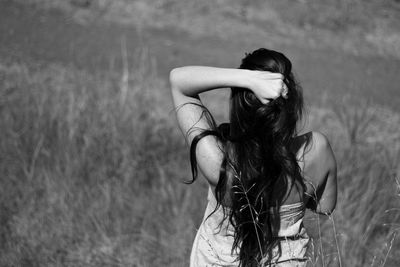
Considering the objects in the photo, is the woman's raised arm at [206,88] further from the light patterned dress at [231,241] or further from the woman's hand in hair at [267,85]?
the light patterned dress at [231,241]

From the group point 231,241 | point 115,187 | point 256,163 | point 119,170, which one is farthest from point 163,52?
point 256,163

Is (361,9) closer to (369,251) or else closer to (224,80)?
(369,251)

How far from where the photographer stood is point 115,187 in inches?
131

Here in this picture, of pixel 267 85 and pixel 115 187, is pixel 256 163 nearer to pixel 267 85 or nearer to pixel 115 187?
pixel 267 85

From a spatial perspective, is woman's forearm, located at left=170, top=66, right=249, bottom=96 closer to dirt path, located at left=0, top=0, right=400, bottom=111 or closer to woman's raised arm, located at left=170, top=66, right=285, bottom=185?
woman's raised arm, located at left=170, top=66, right=285, bottom=185

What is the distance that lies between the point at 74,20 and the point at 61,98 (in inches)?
157

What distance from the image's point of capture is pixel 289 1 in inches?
369

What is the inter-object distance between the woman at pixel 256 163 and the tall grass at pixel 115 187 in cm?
95

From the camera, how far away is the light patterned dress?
164 centimetres

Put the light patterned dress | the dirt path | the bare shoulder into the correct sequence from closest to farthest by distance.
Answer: the bare shoulder → the light patterned dress → the dirt path

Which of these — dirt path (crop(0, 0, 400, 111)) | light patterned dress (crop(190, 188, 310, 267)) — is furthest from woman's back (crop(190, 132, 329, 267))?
dirt path (crop(0, 0, 400, 111))

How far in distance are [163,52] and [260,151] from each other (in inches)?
230


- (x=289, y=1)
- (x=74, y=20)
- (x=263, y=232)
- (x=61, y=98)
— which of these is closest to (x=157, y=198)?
(x=61, y=98)

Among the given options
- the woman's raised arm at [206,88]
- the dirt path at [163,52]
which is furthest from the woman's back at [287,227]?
the dirt path at [163,52]
